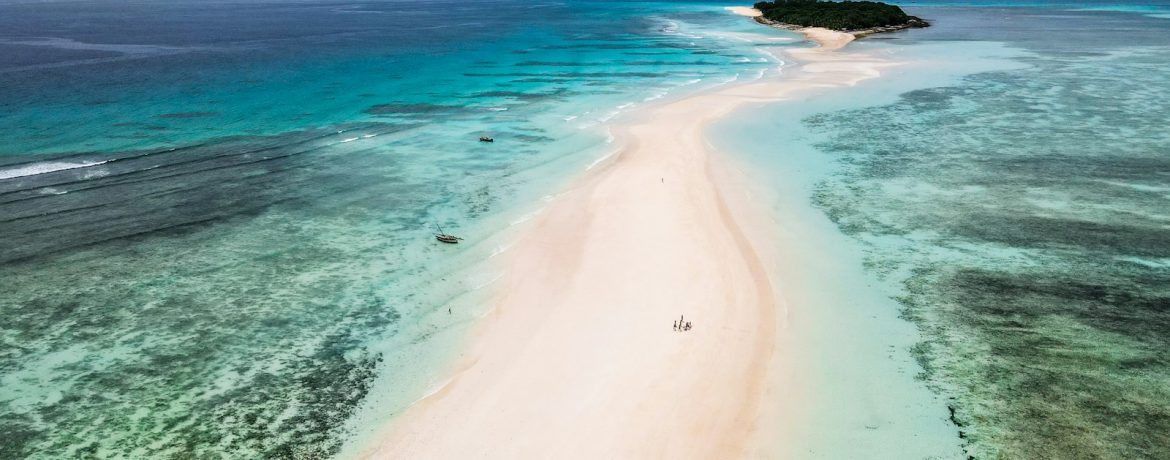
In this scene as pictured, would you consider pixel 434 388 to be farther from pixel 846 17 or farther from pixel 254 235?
pixel 846 17

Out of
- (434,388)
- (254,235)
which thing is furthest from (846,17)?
(434,388)

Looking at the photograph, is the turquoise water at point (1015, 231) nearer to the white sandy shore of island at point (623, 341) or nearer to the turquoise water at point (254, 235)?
the white sandy shore of island at point (623, 341)

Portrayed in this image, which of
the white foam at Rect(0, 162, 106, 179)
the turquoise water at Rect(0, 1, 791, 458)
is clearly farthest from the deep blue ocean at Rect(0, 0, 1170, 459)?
the white foam at Rect(0, 162, 106, 179)

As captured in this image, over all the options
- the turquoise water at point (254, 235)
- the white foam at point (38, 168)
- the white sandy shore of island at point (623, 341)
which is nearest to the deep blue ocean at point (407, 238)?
the turquoise water at point (254, 235)

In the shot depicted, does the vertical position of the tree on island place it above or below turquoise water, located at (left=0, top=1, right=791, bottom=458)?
above

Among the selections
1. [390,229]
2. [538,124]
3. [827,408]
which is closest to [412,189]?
[390,229]

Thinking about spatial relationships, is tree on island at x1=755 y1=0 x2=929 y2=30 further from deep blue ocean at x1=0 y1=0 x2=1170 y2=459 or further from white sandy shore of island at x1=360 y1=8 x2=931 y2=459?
white sandy shore of island at x1=360 y1=8 x2=931 y2=459
